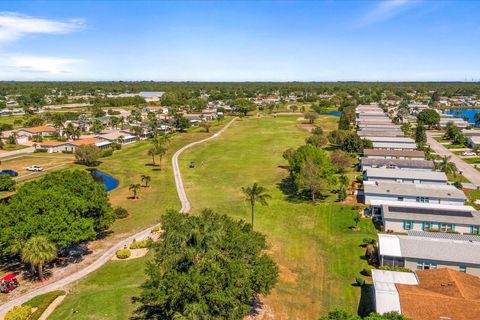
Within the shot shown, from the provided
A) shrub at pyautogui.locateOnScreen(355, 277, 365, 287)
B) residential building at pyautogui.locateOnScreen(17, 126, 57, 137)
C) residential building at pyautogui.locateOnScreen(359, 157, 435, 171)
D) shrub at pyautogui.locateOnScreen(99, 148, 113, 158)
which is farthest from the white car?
shrub at pyautogui.locateOnScreen(355, 277, 365, 287)

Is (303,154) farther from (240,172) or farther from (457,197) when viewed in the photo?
(457,197)

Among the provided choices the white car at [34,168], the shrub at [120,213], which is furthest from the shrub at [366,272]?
the white car at [34,168]

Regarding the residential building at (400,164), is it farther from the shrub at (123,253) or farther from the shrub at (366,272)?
the shrub at (123,253)

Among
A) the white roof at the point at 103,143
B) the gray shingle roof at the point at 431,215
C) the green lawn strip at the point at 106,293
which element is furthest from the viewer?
the white roof at the point at 103,143

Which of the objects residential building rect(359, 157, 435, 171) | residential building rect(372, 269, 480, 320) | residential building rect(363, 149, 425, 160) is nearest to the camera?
residential building rect(372, 269, 480, 320)

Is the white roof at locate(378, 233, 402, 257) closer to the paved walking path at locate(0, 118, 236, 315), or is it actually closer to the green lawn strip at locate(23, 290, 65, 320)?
the paved walking path at locate(0, 118, 236, 315)

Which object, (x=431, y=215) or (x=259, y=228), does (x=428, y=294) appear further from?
(x=259, y=228)
